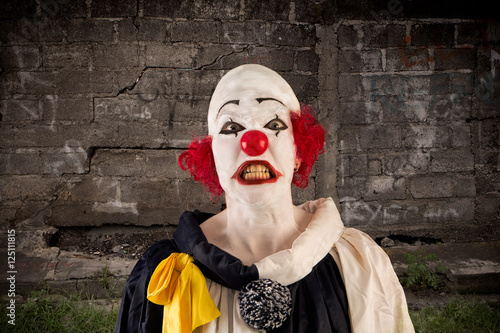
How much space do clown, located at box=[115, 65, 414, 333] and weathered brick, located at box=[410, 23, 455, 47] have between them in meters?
2.23

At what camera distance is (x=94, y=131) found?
301 cm

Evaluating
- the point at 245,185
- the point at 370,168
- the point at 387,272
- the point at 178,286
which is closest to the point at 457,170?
the point at 370,168

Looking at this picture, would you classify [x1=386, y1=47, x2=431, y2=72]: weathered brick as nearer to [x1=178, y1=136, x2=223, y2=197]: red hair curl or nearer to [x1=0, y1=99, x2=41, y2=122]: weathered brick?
[x1=178, y1=136, x2=223, y2=197]: red hair curl

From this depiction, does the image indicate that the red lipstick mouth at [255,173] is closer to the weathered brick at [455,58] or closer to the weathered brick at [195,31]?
the weathered brick at [195,31]

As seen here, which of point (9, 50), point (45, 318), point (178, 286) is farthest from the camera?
point (9, 50)

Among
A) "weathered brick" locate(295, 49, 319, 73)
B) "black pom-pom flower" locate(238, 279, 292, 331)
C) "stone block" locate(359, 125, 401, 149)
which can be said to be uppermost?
"weathered brick" locate(295, 49, 319, 73)

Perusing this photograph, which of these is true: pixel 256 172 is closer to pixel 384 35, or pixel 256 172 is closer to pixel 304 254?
pixel 304 254

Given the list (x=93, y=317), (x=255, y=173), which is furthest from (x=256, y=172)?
(x=93, y=317)

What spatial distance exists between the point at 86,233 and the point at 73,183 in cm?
44

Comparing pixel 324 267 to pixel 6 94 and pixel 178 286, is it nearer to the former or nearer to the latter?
pixel 178 286

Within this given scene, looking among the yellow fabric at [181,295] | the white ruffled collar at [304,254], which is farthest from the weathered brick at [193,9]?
the yellow fabric at [181,295]

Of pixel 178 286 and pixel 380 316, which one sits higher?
pixel 178 286

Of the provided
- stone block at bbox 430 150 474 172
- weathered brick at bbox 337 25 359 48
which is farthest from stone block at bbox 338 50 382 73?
stone block at bbox 430 150 474 172

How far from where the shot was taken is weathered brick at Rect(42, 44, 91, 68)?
2.96 meters
